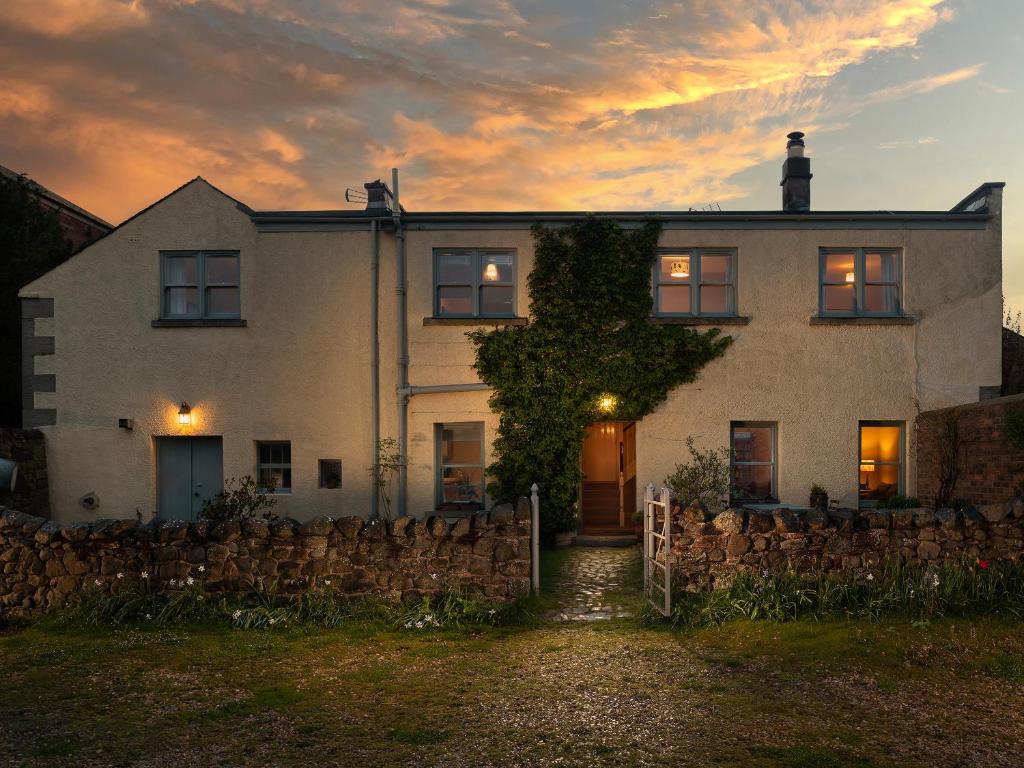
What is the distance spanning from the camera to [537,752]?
489 cm

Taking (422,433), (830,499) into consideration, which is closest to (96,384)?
(422,433)

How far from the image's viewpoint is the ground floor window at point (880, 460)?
13430 millimetres

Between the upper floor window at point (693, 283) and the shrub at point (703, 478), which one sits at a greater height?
the upper floor window at point (693, 283)

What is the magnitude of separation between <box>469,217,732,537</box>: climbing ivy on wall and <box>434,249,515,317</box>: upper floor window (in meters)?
0.65

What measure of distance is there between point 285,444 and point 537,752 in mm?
10079

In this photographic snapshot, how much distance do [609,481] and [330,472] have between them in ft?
29.7

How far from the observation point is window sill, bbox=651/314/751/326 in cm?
1331

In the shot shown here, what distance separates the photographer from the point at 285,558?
8.31m

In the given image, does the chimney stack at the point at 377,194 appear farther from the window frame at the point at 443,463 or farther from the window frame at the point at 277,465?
the window frame at the point at 277,465

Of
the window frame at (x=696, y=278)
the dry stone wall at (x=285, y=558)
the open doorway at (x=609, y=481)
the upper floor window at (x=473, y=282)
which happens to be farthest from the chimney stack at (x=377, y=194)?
the dry stone wall at (x=285, y=558)

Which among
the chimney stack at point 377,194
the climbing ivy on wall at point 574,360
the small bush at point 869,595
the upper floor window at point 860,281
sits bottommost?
the small bush at point 869,595

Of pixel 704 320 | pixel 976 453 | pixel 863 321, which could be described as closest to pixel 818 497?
pixel 976 453

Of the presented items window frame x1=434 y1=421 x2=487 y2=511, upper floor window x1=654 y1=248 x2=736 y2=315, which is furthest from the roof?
upper floor window x1=654 y1=248 x2=736 y2=315

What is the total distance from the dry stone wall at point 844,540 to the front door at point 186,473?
31.7ft
